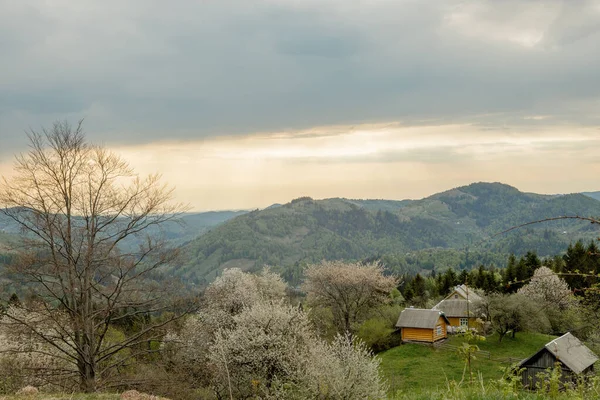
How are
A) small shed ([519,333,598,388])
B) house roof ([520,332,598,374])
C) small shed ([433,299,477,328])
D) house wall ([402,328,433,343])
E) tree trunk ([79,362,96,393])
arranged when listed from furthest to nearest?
1. small shed ([433,299,477,328])
2. house wall ([402,328,433,343])
3. small shed ([519,333,598,388])
4. house roof ([520,332,598,374])
5. tree trunk ([79,362,96,393])

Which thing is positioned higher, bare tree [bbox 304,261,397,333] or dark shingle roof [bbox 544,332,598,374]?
bare tree [bbox 304,261,397,333]

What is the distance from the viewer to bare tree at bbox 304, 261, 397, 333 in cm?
4522

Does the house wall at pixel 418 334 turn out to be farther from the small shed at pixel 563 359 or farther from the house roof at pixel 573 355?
the house roof at pixel 573 355

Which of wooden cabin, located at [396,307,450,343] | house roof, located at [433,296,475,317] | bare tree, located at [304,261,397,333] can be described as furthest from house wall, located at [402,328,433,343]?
house roof, located at [433,296,475,317]

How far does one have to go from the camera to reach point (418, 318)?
4941 centimetres

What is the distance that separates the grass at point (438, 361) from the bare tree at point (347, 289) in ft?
18.7

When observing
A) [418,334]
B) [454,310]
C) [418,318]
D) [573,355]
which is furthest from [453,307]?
[573,355]

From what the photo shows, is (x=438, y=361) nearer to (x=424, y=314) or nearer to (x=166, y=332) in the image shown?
(x=424, y=314)

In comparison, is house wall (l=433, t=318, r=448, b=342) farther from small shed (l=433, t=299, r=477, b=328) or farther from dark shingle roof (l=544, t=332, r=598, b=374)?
dark shingle roof (l=544, t=332, r=598, b=374)

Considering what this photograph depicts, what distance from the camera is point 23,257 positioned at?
592 inches

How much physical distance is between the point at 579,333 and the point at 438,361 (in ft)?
56.9

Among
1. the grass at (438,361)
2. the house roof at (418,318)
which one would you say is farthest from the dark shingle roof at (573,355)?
the house roof at (418,318)

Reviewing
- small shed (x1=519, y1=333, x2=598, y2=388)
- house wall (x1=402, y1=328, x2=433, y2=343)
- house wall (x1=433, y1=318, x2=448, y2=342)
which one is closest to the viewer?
small shed (x1=519, y1=333, x2=598, y2=388)

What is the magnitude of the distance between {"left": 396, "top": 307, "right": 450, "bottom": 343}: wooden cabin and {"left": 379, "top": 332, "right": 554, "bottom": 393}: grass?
1.24 metres
